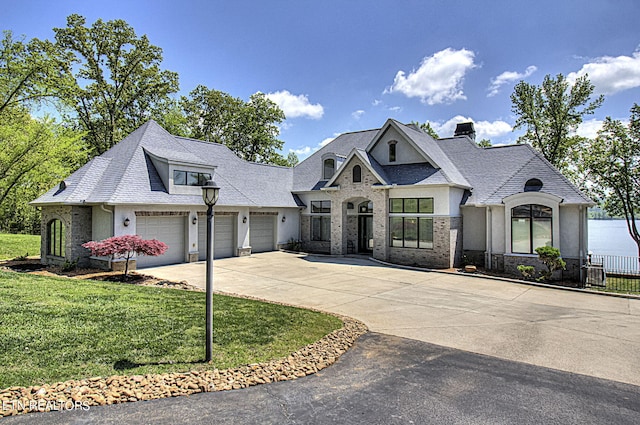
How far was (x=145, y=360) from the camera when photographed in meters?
5.42

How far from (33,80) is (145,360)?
824 inches

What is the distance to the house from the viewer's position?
15.7 meters

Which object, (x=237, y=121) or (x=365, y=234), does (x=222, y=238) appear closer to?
(x=365, y=234)

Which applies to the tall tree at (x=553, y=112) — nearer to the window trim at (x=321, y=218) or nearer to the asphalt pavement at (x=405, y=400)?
the window trim at (x=321, y=218)

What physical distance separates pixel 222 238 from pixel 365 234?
8629mm

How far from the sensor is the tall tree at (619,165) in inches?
899

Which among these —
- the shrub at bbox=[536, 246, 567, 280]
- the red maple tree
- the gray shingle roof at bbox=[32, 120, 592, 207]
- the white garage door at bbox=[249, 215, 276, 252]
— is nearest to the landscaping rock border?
the red maple tree

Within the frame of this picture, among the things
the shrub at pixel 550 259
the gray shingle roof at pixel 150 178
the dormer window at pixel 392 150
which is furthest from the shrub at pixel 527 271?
the gray shingle roof at pixel 150 178

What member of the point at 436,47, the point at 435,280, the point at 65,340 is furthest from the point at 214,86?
the point at 65,340

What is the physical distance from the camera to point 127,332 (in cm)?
646

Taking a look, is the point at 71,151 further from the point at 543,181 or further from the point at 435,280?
the point at 543,181

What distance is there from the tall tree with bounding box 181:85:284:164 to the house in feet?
50.9

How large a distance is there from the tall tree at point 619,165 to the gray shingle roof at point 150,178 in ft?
67.6

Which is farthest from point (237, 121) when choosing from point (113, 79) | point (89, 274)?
point (89, 274)
